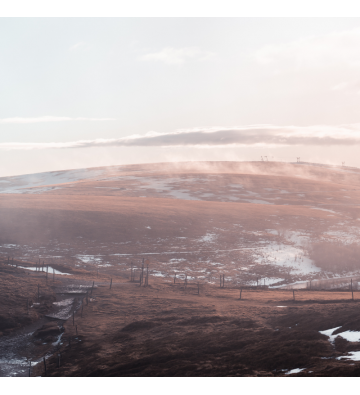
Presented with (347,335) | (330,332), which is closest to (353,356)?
(347,335)

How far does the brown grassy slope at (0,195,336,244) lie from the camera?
6106cm

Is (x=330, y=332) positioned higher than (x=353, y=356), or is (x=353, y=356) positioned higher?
(x=353, y=356)

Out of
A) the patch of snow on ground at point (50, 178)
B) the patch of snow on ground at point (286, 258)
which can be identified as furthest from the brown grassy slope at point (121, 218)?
the patch of snow on ground at point (50, 178)

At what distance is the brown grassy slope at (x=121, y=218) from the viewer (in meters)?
61.1

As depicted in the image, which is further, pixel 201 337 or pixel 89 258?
pixel 89 258

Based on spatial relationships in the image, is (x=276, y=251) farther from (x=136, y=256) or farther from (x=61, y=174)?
(x=61, y=174)

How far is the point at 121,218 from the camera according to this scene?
225 ft

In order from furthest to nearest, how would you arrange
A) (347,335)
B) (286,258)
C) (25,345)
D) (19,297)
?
(286,258) → (19,297) → (25,345) → (347,335)

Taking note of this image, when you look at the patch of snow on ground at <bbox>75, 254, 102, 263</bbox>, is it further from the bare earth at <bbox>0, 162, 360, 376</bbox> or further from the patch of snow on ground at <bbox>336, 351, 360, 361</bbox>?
the patch of snow on ground at <bbox>336, 351, 360, 361</bbox>

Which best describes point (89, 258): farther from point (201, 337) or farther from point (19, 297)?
point (201, 337)

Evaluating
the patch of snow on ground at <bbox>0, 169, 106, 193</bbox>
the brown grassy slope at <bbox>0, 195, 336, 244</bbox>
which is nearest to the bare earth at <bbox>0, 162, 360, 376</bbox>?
the brown grassy slope at <bbox>0, 195, 336, 244</bbox>

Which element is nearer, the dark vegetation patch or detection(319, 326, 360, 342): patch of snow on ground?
detection(319, 326, 360, 342): patch of snow on ground

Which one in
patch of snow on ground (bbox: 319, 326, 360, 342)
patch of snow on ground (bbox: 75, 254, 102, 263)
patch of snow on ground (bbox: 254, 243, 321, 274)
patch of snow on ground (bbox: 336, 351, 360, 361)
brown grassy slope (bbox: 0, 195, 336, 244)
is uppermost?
brown grassy slope (bbox: 0, 195, 336, 244)

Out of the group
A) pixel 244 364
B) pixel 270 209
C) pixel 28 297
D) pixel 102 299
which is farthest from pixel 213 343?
pixel 270 209
